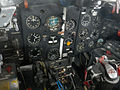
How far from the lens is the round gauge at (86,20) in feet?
11.5

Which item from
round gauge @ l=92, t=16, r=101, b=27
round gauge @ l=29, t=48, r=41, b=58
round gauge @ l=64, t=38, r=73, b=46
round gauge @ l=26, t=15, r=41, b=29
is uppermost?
round gauge @ l=26, t=15, r=41, b=29

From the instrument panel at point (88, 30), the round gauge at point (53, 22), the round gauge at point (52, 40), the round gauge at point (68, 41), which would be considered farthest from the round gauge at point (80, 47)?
the round gauge at point (53, 22)

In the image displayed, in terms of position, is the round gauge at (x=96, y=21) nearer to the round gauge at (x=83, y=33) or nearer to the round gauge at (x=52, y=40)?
the round gauge at (x=83, y=33)

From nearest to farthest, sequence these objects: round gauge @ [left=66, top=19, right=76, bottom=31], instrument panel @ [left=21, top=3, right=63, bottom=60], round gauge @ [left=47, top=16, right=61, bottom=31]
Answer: instrument panel @ [left=21, top=3, right=63, bottom=60]
round gauge @ [left=47, top=16, right=61, bottom=31]
round gauge @ [left=66, top=19, right=76, bottom=31]

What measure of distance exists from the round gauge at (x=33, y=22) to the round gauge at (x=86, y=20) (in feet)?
3.96

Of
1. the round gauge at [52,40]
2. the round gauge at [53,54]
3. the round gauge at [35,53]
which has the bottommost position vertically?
the round gauge at [53,54]

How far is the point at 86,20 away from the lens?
3574 millimetres

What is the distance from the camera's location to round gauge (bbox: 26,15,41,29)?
3025 millimetres

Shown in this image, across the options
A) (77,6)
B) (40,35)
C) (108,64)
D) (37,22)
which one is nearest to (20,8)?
(37,22)

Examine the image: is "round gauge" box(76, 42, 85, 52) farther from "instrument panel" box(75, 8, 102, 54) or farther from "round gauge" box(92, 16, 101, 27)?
"round gauge" box(92, 16, 101, 27)

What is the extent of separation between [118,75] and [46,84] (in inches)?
56.8

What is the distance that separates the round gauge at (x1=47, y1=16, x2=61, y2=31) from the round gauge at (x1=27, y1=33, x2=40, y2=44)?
0.40m

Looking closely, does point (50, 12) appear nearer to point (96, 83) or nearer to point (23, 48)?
point (23, 48)

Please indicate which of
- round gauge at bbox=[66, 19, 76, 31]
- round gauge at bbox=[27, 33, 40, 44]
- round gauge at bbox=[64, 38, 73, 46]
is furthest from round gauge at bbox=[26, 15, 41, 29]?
round gauge at bbox=[64, 38, 73, 46]
